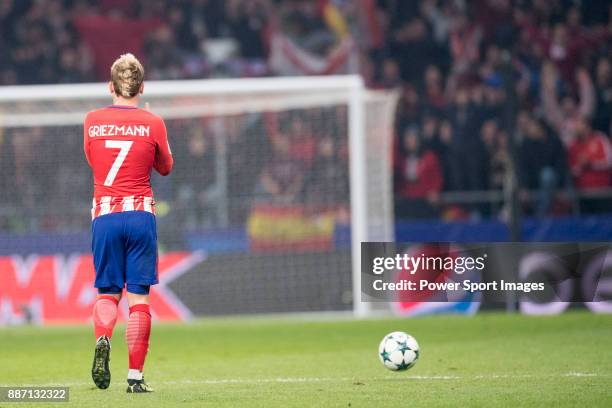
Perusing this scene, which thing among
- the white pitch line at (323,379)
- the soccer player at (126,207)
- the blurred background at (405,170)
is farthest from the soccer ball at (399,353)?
the blurred background at (405,170)

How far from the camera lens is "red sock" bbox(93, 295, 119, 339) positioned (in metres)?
7.41

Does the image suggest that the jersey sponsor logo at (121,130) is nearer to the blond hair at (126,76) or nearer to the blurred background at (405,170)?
the blond hair at (126,76)

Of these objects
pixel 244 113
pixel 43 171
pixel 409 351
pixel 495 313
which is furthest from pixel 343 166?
pixel 409 351

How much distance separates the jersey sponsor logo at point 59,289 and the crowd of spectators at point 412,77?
3.09 feet

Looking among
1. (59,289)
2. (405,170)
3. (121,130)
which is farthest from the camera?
(405,170)

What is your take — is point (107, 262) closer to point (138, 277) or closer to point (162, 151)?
point (138, 277)

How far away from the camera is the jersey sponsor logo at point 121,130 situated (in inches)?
299

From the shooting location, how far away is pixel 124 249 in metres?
7.61

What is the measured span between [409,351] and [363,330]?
5164 mm

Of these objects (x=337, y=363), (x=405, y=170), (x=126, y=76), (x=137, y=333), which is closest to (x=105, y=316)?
(x=137, y=333)

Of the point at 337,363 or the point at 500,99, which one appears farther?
the point at 500,99

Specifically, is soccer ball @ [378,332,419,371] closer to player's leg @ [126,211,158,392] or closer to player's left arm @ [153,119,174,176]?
player's leg @ [126,211,158,392]

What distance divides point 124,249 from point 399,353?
1999 millimetres

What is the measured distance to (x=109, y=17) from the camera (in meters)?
23.1
